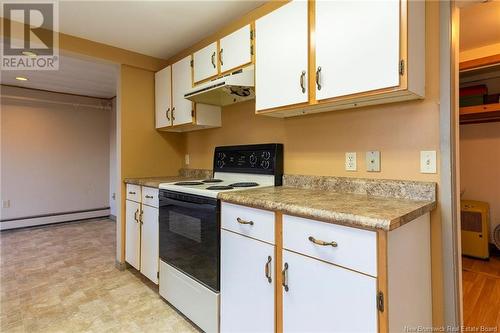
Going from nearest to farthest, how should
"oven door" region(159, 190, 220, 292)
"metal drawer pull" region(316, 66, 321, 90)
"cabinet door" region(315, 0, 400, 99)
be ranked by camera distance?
"cabinet door" region(315, 0, 400, 99), "metal drawer pull" region(316, 66, 321, 90), "oven door" region(159, 190, 220, 292)

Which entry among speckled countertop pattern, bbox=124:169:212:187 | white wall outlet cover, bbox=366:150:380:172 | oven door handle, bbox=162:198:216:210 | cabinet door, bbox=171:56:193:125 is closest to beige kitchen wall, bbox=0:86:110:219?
speckled countertop pattern, bbox=124:169:212:187

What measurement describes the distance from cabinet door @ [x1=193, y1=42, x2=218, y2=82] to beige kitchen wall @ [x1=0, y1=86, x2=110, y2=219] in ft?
11.4

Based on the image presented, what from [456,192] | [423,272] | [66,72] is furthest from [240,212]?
[66,72]

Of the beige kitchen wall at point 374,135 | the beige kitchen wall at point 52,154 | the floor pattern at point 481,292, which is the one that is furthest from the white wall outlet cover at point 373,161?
the beige kitchen wall at point 52,154

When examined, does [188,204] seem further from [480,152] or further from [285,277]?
[480,152]

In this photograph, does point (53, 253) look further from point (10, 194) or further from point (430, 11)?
point (430, 11)

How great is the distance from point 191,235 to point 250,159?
0.75 m

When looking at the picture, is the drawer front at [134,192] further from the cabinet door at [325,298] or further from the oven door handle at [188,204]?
the cabinet door at [325,298]

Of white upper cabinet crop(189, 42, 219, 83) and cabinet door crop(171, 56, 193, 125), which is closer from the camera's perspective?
white upper cabinet crop(189, 42, 219, 83)

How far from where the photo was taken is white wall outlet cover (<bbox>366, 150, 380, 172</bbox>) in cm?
151

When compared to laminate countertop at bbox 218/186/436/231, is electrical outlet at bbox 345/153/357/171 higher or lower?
higher

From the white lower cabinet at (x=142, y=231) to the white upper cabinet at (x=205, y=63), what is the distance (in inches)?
39.8

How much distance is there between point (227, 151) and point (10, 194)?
12.9 ft

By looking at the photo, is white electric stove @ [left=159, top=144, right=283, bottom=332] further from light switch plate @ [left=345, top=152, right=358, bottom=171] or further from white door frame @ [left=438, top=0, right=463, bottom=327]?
white door frame @ [left=438, top=0, right=463, bottom=327]
